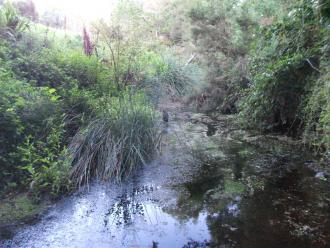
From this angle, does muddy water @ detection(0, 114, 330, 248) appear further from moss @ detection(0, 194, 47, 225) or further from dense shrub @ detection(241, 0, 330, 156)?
dense shrub @ detection(241, 0, 330, 156)

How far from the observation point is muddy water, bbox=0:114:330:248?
2.85 m

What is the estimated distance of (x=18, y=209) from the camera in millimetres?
3311

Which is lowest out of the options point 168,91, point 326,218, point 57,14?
point 326,218

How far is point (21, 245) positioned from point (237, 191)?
231 cm

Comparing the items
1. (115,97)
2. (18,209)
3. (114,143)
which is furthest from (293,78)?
(18,209)

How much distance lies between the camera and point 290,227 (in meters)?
2.99

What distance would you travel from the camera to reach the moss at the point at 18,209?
315cm

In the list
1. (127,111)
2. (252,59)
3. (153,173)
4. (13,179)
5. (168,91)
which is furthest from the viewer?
(168,91)

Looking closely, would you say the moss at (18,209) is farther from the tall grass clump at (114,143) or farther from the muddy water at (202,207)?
the tall grass clump at (114,143)

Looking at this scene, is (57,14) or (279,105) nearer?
(279,105)

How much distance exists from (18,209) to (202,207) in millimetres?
1887

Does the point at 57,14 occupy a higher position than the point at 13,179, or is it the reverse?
the point at 57,14

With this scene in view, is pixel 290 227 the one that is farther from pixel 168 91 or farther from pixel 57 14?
pixel 57 14

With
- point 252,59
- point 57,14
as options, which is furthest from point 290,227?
point 57,14
